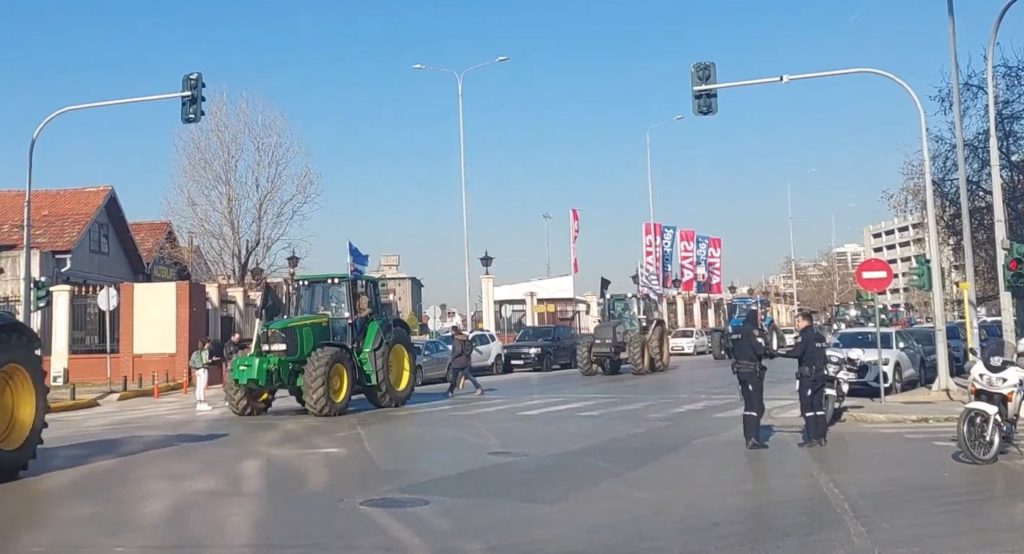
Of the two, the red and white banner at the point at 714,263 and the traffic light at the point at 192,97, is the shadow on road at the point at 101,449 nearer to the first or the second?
the traffic light at the point at 192,97

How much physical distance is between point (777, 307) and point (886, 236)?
55877mm

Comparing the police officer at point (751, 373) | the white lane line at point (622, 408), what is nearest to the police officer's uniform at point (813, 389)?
the police officer at point (751, 373)

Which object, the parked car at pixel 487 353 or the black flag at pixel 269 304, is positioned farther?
the parked car at pixel 487 353

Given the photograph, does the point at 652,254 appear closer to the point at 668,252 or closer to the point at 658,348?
the point at 668,252

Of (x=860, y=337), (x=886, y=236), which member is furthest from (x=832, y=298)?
(x=860, y=337)

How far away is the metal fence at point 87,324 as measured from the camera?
3164 centimetres

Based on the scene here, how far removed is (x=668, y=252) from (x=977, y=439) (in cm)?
4641

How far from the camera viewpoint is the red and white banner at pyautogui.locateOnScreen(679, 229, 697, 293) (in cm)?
6081

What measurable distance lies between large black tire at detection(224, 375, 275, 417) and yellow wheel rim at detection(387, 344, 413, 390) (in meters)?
2.67

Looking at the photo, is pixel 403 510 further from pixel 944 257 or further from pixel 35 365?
pixel 944 257

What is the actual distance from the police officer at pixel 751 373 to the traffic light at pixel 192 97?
1363cm

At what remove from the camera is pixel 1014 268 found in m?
17.0

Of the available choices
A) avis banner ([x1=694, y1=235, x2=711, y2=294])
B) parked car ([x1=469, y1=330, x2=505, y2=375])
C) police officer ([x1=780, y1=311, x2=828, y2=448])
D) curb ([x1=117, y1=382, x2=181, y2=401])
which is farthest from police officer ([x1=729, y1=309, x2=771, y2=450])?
avis banner ([x1=694, y1=235, x2=711, y2=294])

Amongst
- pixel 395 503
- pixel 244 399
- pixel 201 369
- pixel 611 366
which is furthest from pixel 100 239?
pixel 395 503
